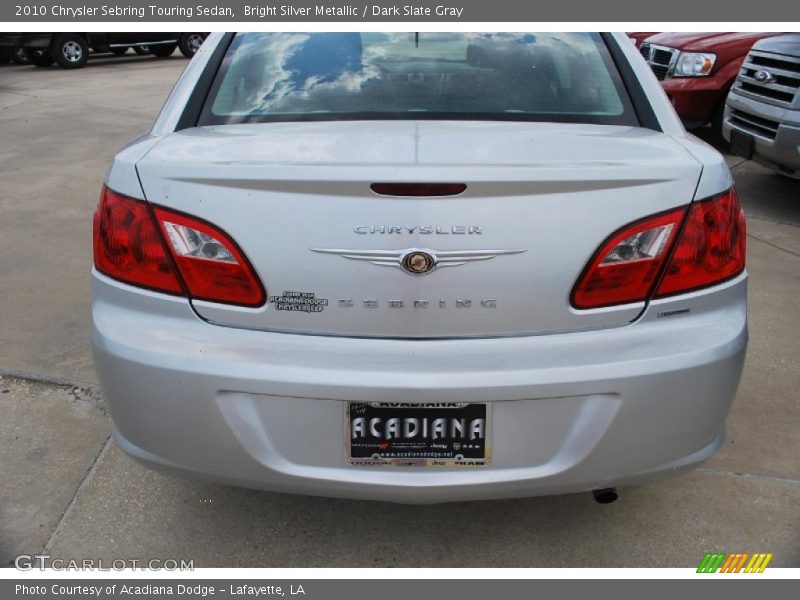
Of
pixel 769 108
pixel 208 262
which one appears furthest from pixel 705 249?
pixel 769 108

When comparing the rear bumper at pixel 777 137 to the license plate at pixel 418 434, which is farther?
the rear bumper at pixel 777 137

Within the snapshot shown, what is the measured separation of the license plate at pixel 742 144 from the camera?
19.7 feet

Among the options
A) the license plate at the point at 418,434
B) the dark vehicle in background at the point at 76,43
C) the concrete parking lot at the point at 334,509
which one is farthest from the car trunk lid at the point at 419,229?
the dark vehicle in background at the point at 76,43

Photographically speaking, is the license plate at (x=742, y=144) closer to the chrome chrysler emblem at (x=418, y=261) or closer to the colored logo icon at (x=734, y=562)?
the colored logo icon at (x=734, y=562)

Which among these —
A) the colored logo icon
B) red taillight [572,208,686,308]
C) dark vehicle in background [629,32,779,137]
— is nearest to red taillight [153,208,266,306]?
red taillight [572,208,686,308]

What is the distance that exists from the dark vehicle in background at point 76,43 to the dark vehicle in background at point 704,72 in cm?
1165

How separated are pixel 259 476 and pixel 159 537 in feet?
2.08

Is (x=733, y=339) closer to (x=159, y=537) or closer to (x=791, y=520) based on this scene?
(x=791, y=520)

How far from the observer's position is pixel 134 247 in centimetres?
201

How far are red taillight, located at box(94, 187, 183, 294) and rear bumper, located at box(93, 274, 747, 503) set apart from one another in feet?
0.14

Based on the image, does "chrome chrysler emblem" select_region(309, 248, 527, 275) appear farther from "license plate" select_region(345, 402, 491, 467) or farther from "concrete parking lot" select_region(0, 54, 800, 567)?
"concrete parking lot" select_region(0, 54, 800, 567)

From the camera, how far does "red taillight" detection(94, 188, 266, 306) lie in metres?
1.90

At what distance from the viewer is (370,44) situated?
8.96ft

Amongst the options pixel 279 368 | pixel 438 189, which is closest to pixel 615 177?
pixel 438 189
